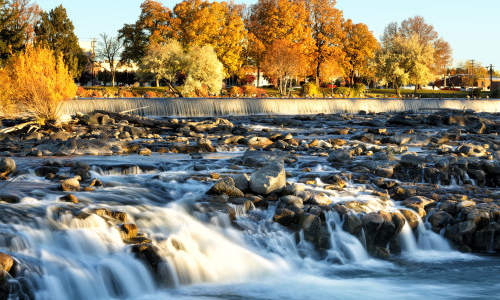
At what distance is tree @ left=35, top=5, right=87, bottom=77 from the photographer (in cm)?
5141

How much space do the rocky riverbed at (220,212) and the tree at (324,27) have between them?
4663 centimetres

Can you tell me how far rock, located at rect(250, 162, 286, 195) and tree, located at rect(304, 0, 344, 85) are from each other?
168 feet

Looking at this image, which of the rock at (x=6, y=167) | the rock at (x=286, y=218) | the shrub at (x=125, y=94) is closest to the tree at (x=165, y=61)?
the shrub at (x=125, y=94)

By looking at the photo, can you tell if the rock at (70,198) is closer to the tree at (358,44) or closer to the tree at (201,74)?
the tree at (201,74)

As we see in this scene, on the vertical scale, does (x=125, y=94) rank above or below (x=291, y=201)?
above

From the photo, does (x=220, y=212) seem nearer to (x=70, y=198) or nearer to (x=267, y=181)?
(x=267, y=181)

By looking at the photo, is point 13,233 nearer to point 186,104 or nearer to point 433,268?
point 433,268

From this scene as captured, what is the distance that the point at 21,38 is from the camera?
44938 mm

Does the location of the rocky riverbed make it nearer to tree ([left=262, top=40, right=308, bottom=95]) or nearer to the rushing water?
the rushing water

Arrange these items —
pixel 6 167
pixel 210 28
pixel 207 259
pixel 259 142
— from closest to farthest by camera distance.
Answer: pixel 207 259 → pixel 6 167 → pixel 259 142 → pixel 210 28

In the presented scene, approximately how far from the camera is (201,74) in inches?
1702

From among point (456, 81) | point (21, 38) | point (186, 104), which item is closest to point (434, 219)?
point (186, 104)

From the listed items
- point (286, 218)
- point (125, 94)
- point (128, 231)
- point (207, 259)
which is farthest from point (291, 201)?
point (125, 94)

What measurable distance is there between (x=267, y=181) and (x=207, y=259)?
2.26 metres
